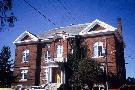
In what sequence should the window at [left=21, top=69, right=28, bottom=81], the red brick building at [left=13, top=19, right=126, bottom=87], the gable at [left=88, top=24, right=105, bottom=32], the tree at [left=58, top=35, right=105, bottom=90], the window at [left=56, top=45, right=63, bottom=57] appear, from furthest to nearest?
the window at [left=21, top=69, right=28, bottom=81], the window at [left=56, top=45, right=63, bottom=57], the gable at [left=88, top=24, right=105, bottom=32], the red brick building at [left=13, top=19, right=126, bottom=87], the tree at [left=58, top=35, right=105, bottom=90]

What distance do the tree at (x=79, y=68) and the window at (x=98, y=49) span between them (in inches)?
64.9

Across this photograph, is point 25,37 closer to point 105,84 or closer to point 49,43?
point 49,43

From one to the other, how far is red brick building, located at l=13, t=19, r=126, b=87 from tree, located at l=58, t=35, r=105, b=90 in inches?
36.5

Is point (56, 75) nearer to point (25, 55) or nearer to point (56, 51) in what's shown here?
point (56, 51)

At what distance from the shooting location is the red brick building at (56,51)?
3309 cm

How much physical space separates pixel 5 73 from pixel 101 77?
19087 mm

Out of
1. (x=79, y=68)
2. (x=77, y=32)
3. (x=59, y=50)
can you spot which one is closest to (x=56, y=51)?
(x=59, y=50)

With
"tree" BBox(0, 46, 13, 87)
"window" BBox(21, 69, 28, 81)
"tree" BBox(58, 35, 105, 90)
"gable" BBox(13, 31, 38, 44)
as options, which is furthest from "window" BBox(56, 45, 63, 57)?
"tree" BBox(0, 46, 13, 87)

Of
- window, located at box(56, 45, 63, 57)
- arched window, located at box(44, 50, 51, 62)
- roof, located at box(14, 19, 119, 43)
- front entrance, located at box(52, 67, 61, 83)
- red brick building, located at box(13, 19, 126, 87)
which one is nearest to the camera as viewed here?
red brick building, located at box(13, 19, 126, 87)

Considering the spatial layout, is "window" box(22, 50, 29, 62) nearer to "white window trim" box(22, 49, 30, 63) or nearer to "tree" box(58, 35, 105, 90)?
"white window trim" box(22, 49, 30, 63)

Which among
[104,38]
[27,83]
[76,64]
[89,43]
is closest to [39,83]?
[27,83]

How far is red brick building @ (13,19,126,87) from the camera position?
33094 mm

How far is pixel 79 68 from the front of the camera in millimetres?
29797

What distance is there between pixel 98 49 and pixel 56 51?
818cm
